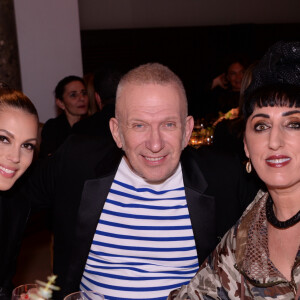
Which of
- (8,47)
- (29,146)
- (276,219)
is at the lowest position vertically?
(276,219)

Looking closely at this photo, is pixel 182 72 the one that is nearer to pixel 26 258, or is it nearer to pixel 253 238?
pixel 26 258

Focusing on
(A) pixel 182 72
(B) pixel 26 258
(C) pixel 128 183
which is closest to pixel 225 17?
(A) pixel 182 72

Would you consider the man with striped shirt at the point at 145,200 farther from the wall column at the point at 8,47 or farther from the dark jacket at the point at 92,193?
the wall column at the point at 8,47

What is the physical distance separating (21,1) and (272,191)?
4.61 meters

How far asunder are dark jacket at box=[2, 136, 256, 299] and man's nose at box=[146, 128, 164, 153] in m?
0.27

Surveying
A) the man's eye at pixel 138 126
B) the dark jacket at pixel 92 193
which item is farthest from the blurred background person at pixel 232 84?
the man's eye at pixel 138 126

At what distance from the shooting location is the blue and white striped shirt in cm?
203

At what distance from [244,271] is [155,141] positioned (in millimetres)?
654

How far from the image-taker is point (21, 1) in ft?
17.7

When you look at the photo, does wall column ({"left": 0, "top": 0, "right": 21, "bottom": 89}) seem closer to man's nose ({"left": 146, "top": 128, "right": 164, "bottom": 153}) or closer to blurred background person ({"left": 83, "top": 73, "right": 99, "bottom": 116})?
blurred background person ({"left": 83, "top": 73, "right": 99, "bottom": 116})

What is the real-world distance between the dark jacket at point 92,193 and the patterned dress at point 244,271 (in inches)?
12.7

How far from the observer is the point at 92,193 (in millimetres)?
2143

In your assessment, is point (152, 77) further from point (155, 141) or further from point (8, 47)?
point (8, 47)

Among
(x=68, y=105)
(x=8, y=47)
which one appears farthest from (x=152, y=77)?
(x=8, y=47)
